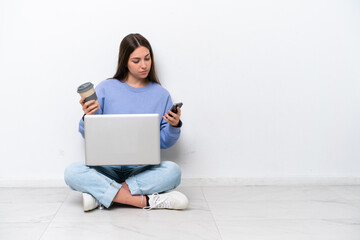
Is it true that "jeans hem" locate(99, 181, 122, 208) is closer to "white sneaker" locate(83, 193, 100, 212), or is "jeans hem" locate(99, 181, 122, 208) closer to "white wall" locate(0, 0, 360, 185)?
"white sneaker" locate(83, 193, 100, 212)

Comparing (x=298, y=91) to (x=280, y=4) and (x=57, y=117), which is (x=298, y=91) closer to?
(x=280, y=4)

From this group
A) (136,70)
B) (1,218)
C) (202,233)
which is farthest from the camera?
(136,70)

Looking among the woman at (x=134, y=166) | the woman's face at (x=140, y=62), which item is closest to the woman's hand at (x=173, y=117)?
the woman at (x=134, y=166)

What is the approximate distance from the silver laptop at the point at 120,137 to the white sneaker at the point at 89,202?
15 centimetres

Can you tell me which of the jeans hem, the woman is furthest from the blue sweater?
the jeans hem

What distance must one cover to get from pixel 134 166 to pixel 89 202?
0.98 feet

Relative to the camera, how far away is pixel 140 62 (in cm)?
195

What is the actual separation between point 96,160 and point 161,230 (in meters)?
0.38

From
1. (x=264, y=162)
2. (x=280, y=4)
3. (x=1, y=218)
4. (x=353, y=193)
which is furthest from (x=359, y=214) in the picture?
(x=1, y=218)

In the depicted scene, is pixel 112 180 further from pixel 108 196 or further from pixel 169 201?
pixel 169 201

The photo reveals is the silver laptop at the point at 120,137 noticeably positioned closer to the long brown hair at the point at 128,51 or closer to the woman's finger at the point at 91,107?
the woman's finger at the point at 91,107

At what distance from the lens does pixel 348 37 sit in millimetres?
2156

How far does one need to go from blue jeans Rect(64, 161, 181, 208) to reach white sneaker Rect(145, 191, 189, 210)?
40 mm

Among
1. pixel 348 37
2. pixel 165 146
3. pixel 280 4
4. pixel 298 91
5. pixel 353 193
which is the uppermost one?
pixel 280 4
